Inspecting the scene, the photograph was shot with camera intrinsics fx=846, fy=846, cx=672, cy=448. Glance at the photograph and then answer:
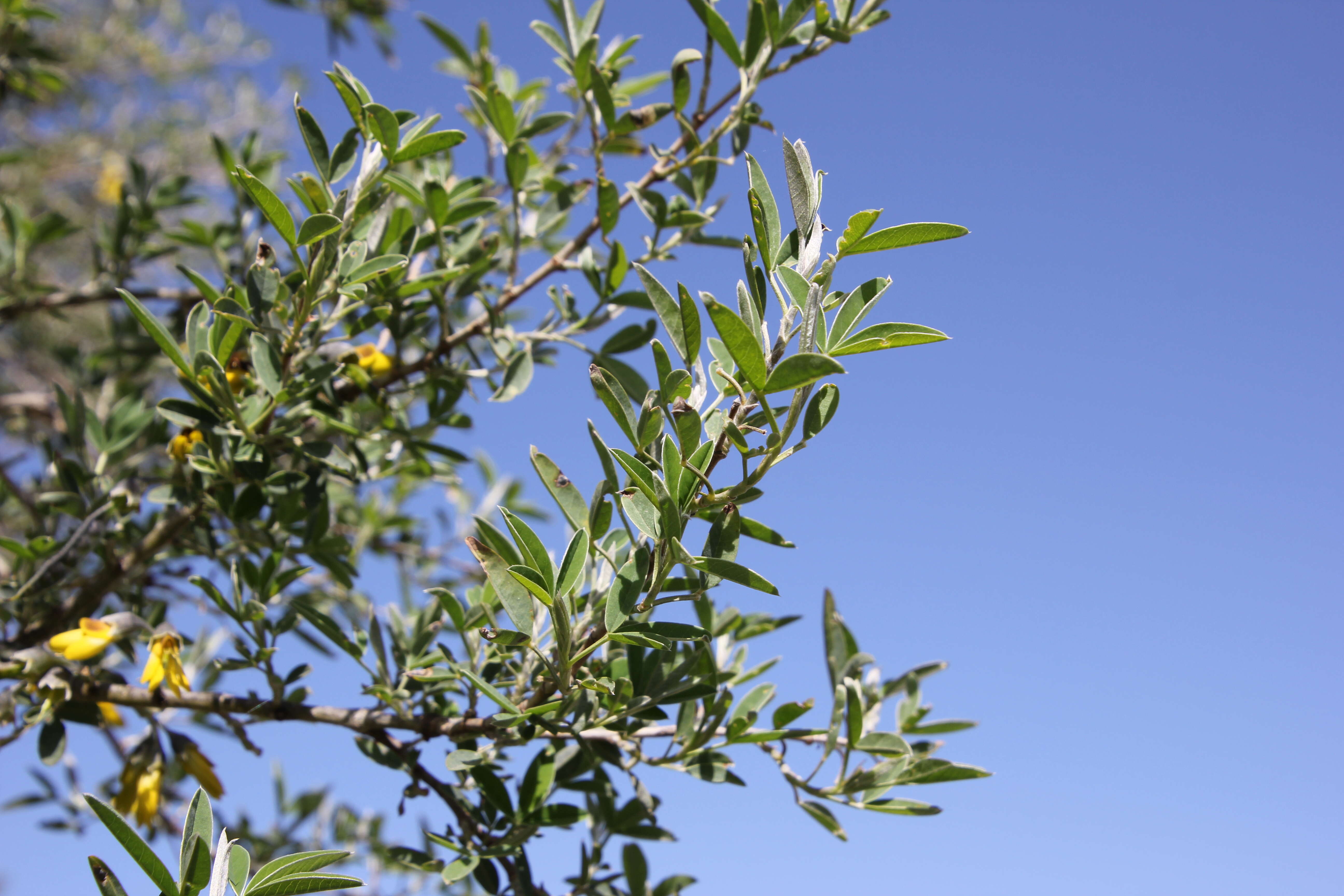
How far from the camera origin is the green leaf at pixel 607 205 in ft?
5.85

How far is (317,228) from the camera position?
1.35 metres

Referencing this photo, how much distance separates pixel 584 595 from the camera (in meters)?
1.51

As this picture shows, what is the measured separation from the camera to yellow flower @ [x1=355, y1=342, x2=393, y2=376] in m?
1.81

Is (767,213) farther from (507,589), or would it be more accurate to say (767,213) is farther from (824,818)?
(824,818)

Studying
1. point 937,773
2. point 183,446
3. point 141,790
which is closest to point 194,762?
point 141,790

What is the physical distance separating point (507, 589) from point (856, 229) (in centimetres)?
66

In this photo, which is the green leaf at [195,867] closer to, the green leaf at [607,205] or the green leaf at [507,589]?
the green leaf at [507,589]

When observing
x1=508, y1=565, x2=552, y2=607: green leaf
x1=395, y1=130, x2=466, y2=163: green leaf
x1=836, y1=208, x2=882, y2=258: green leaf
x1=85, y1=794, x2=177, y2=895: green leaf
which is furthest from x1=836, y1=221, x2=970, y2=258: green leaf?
x1=85, y1=794, x2=177, y2=895: green leaf

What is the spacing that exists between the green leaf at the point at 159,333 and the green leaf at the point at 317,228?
0.27 metres

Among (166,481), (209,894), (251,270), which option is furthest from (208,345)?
(209,894)

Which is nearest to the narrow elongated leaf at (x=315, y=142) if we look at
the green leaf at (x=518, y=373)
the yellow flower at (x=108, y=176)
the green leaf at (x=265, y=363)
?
the green leaf at (x=265, y=363)

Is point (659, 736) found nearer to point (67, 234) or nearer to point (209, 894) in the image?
point (209, 894)

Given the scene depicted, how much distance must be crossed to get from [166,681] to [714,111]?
172cm

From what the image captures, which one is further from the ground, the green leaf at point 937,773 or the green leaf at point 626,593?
the green leaf at point 626,593
